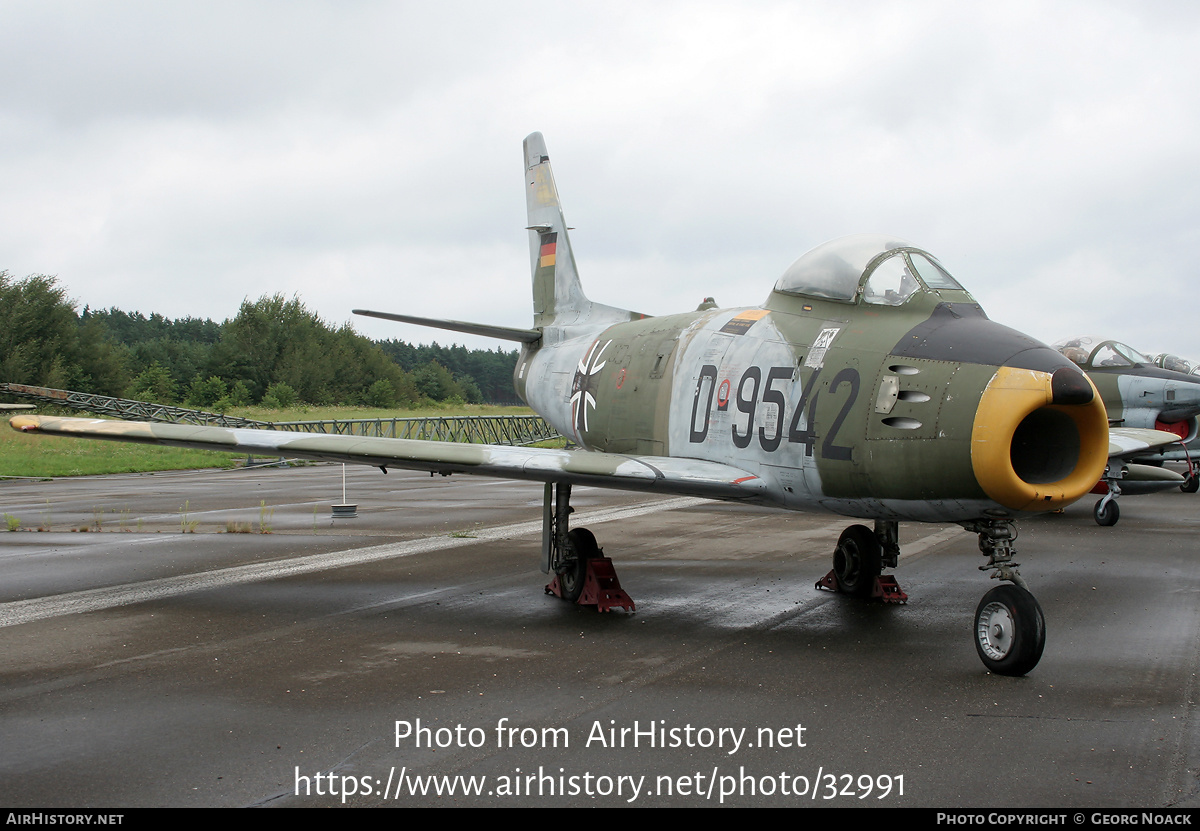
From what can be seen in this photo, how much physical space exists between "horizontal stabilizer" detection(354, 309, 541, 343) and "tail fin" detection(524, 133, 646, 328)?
16.4 inches

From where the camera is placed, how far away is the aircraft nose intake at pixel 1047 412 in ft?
18.2

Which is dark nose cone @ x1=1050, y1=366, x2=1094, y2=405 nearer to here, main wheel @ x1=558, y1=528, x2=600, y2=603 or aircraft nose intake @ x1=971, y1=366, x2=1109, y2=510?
aircraft nose intake @ x1=971, y1=366, x2=1109, y2=510

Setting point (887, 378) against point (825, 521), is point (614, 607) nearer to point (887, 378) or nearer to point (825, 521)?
point (887, 378)

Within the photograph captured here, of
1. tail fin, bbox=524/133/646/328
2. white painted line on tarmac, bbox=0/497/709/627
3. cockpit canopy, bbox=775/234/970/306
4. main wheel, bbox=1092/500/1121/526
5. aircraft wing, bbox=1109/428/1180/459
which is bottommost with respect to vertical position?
white painted line on tarmac, bbox=0/497/709/627

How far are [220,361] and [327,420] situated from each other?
155 feet

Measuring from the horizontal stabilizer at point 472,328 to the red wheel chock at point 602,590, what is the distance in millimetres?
4506

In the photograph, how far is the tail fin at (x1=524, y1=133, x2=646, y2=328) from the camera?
41.9 feet

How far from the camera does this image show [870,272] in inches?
280

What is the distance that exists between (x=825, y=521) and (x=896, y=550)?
6482 millimetres

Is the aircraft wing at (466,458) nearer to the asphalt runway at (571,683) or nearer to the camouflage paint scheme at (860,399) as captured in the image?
the camouflage paint scheme at (860,399)

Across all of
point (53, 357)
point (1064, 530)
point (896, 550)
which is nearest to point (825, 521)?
point (1064, 530)

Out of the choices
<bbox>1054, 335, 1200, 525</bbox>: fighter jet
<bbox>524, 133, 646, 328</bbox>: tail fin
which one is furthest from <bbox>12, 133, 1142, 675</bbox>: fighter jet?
<bbox>1054, 335, 1200, 525</bbox>: fighter jet

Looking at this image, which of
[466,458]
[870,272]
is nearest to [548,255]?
[466,458]
